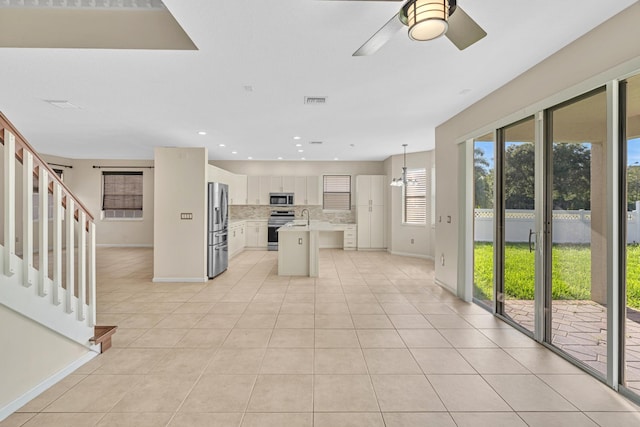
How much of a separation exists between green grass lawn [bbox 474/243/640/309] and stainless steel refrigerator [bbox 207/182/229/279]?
14.2ft

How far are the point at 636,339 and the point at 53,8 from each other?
532cm

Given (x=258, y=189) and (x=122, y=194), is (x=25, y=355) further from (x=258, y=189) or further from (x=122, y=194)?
(x=122, y=194)

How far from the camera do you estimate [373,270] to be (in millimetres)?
6250

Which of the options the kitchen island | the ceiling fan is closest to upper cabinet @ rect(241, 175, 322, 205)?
the kitchen island

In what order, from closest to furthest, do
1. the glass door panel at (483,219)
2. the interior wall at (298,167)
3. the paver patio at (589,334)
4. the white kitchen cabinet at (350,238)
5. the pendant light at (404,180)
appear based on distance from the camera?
the paver patio at (589,334) < the glass door panel at (483,219) < the pendant light at (404,180) < the white kitchen cabinet at (350,238) < the interior wall at (298,167)

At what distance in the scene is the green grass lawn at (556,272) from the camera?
2195 millimetres

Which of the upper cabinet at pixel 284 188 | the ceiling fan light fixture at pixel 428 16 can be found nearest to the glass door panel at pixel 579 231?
the ceiling fan light fixture at pixel 428 16

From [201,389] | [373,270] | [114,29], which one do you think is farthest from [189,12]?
[373,270]

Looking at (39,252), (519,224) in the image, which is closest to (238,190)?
(39,252)

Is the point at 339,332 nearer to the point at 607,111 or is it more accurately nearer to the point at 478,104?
the point at 607,111

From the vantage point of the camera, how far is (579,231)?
2.65 m

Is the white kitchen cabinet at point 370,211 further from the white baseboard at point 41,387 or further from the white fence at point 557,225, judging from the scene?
the white baseboard at point 41,387

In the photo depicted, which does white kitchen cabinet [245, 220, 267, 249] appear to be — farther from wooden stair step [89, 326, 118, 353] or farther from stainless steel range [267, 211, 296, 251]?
wooden stair step [89, 326, 118, 353]

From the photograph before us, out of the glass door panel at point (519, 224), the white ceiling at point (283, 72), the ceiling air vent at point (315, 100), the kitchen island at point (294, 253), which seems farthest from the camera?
the kitchen island at point (294, 253)
